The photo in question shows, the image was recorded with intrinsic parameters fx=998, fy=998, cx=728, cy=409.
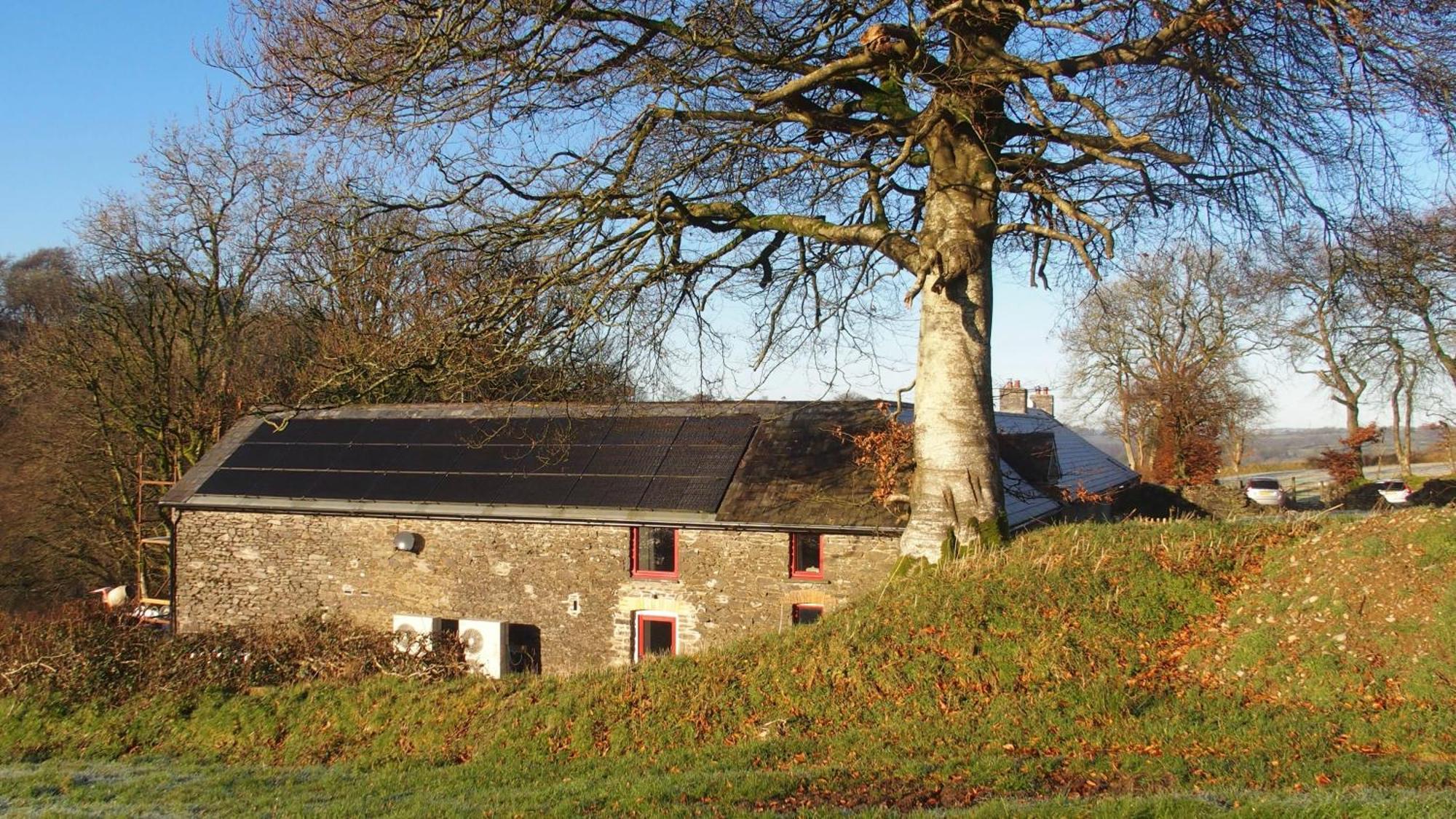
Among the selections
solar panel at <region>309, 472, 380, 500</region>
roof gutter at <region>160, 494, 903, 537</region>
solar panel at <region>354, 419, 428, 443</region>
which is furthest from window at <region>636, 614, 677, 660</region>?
solar panel at <region>354, 419, 428, 443</region>

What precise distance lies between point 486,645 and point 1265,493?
108 feet

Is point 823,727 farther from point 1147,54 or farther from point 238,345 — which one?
point 238,345

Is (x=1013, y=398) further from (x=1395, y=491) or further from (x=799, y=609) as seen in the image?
(x=799, y=609)

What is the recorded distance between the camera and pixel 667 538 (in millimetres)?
Result: 17625

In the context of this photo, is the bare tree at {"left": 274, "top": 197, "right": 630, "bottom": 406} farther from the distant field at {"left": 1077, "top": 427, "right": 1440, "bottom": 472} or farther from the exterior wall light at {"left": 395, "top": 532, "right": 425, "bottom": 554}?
the distant field at {"left": 1077, "top": 427, "right": 1440, "bottom": 472}

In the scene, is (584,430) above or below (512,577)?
above

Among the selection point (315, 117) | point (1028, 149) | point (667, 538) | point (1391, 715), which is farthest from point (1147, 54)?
point (667, 538)

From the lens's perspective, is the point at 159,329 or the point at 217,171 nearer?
the point at 217,171

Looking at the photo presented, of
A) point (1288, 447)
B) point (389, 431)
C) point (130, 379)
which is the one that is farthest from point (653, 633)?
point (1288, 447)

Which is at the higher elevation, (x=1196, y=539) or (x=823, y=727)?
(x=1196, y=539)

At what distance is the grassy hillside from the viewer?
265 inches

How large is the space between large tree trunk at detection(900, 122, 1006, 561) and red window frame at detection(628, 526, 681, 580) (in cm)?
627

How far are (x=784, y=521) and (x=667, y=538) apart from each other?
2.39 m

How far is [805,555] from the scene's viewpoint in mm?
16781
